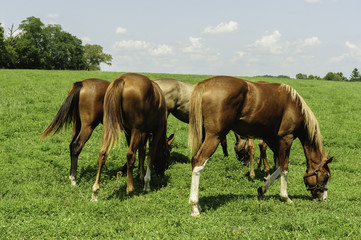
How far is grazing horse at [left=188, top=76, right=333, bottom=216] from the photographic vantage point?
558cm

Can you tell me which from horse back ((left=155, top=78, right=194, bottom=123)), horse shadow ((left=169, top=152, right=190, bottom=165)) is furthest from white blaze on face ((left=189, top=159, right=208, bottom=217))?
horse back ((left=155, top=78, right=194, bottom=123))

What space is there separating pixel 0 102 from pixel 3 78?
8.04m

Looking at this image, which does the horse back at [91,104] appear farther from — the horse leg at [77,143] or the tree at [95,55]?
the tree at [95,55]

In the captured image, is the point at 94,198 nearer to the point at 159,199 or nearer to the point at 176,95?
the point at 159,199

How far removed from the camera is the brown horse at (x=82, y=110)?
718 cm

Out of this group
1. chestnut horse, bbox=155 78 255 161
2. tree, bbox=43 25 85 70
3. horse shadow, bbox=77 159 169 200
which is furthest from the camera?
tree, bbox=43 25 85 70

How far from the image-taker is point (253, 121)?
19.6 ft

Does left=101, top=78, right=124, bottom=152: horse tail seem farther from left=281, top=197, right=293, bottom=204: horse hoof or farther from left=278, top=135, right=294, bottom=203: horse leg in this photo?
left=281, top=197, right=293, bottom=204: horse hoof

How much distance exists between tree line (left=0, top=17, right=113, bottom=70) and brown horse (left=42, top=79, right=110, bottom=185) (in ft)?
173

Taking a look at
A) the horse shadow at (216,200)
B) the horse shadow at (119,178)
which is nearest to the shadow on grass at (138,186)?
the horse shadow at (119,178)

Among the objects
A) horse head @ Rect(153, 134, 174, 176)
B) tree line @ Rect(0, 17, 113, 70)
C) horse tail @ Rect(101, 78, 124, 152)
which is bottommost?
horse head @ Rect(153, 134, 174, 176)

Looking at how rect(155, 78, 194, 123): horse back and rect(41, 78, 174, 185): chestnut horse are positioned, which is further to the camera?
rect(155, 78, 194, 123): horse back

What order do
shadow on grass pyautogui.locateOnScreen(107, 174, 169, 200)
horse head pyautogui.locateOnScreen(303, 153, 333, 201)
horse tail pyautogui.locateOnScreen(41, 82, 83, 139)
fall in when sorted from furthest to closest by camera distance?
horse tail pyautogui.locateOnScreen(41, 82, 83, 139), horse head pyautogui.locateOnScreen(303, 153, 333, 201), shadow on grass pyautogui.locateOnScreen(107, 174, 169, 200)

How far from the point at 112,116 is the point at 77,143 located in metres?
2.00
